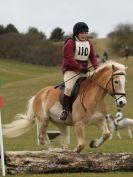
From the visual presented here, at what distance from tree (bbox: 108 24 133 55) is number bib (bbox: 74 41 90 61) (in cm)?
9467

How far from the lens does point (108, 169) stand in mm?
10578

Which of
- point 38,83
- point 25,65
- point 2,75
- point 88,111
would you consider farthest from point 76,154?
point 25,65

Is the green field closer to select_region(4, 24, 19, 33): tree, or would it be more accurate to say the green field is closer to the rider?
the rider

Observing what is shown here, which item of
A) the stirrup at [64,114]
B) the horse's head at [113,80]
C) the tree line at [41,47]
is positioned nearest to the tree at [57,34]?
the tree line at [41,47]

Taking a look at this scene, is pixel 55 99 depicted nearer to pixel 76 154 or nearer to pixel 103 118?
pixel 103 118

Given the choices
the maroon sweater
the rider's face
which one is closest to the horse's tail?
the maroon sweater

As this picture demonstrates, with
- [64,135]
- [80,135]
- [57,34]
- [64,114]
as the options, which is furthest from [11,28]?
[80,135]

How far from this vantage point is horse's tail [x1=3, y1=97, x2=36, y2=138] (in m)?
13.8

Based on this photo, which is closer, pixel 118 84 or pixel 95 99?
pixel 118 84

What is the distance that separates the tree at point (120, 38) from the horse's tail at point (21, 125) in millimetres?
93131

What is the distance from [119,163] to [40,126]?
3666mm

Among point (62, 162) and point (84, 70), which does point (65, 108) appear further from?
point (62, 162)

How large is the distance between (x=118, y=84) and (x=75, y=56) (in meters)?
1.56

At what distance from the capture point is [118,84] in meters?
11.2
